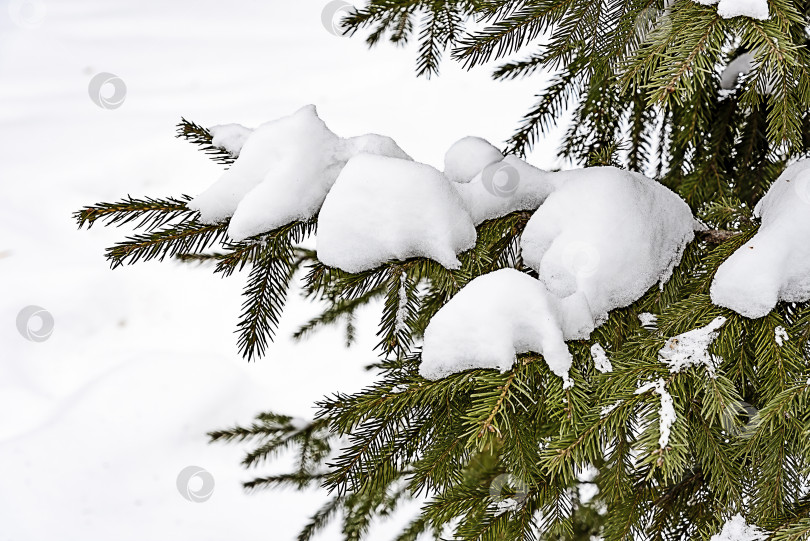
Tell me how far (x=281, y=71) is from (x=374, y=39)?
179 inches

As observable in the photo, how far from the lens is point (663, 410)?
2.84 feet

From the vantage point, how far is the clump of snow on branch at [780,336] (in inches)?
37.7

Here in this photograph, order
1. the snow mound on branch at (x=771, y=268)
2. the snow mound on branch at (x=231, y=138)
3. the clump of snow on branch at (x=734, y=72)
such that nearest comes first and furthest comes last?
the snow mound on branch at (x=771, y=268) < the snow mound on branch at (x=231, y=138) < the clump of snow on branch at (x=734, y=72)

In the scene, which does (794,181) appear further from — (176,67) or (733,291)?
(176,67)

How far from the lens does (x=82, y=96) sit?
592cm

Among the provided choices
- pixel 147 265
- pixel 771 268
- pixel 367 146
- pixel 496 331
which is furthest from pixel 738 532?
pixel 147 265

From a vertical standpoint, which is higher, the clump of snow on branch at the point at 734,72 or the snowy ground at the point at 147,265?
the clump of snow on branch at the point at 734,72

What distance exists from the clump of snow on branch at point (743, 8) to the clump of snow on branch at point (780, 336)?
46 centimetres

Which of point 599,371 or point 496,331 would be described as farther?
point 599,371

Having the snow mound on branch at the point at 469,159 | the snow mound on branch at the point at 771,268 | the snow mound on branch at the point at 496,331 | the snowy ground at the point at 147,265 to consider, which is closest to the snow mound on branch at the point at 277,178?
the snow mound on branch at the point at 469,159

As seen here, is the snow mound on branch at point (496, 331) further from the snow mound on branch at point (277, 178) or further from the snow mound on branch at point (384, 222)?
the snow mound on branch at point (277, 178)

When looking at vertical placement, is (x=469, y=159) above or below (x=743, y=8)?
→ below

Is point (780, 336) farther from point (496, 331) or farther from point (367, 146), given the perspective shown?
point (367, 146)

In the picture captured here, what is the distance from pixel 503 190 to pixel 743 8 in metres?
0.46
